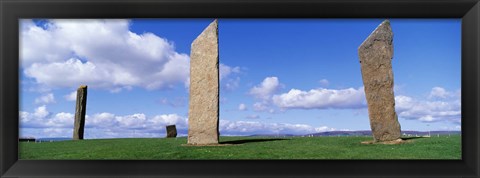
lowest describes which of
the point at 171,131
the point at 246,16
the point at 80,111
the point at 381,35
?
the point at 171,131

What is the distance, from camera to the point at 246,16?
360 centimetres

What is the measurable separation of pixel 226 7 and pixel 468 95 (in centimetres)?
173

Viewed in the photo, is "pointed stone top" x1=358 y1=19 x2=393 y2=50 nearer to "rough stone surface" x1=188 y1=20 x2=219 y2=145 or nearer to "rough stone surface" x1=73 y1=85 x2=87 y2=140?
"rough stone surface" x1=188 y1=20 x2=219 y2=145

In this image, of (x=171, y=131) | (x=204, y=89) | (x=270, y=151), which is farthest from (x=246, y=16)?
(x=171, y=131)

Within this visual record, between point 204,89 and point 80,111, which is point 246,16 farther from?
point 80,111

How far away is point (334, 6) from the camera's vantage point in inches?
139

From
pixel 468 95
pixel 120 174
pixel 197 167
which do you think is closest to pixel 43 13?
pixel 120 174

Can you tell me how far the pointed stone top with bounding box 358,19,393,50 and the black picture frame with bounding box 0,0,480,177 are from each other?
167 inches

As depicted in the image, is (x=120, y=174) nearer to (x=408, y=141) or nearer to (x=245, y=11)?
(x=245, y=11)

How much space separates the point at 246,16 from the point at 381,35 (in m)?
4.71

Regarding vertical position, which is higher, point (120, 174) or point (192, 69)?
→ point (192, 69)

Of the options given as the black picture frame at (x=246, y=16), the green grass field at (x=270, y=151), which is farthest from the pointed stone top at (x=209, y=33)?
the black picture frame at (x=246, y=16)

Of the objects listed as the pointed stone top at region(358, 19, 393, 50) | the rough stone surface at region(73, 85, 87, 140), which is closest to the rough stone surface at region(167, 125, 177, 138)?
the rough stone surface at region(73, 85, 87, 140)

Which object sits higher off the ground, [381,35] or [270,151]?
[381,35]
